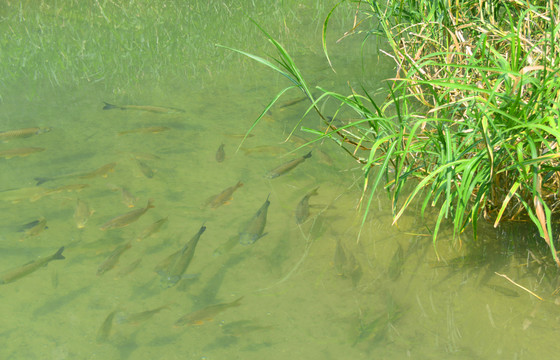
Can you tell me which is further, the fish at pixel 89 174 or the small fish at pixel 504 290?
the fish at pixel 89 174

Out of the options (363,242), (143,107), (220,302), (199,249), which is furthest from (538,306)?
(143,107)

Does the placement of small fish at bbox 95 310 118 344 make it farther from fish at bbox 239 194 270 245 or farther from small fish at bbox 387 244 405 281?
small fish at bbox 387 244 405 281

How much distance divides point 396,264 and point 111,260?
130 centimetres

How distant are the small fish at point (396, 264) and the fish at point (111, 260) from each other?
125cm

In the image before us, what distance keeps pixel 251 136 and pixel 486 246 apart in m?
1.73

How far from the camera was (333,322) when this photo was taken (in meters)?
2.22

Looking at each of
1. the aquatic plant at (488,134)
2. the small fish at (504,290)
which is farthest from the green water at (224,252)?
the aquatic plant at (488,134)

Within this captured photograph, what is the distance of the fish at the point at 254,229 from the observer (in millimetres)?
2646

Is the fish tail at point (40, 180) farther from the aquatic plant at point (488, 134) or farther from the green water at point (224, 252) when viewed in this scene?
the aquatic plant at point (488, 134)

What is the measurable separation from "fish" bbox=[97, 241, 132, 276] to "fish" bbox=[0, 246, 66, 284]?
23 centimetres

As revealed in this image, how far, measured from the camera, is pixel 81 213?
288cm

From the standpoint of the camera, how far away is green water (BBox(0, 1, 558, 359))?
216 cm

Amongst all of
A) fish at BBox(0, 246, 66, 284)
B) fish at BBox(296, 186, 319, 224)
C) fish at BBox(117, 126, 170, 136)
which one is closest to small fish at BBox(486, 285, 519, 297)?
fish at BBox(296, 186, 319, 224)

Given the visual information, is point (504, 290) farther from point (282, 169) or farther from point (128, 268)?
point (128, 268)
